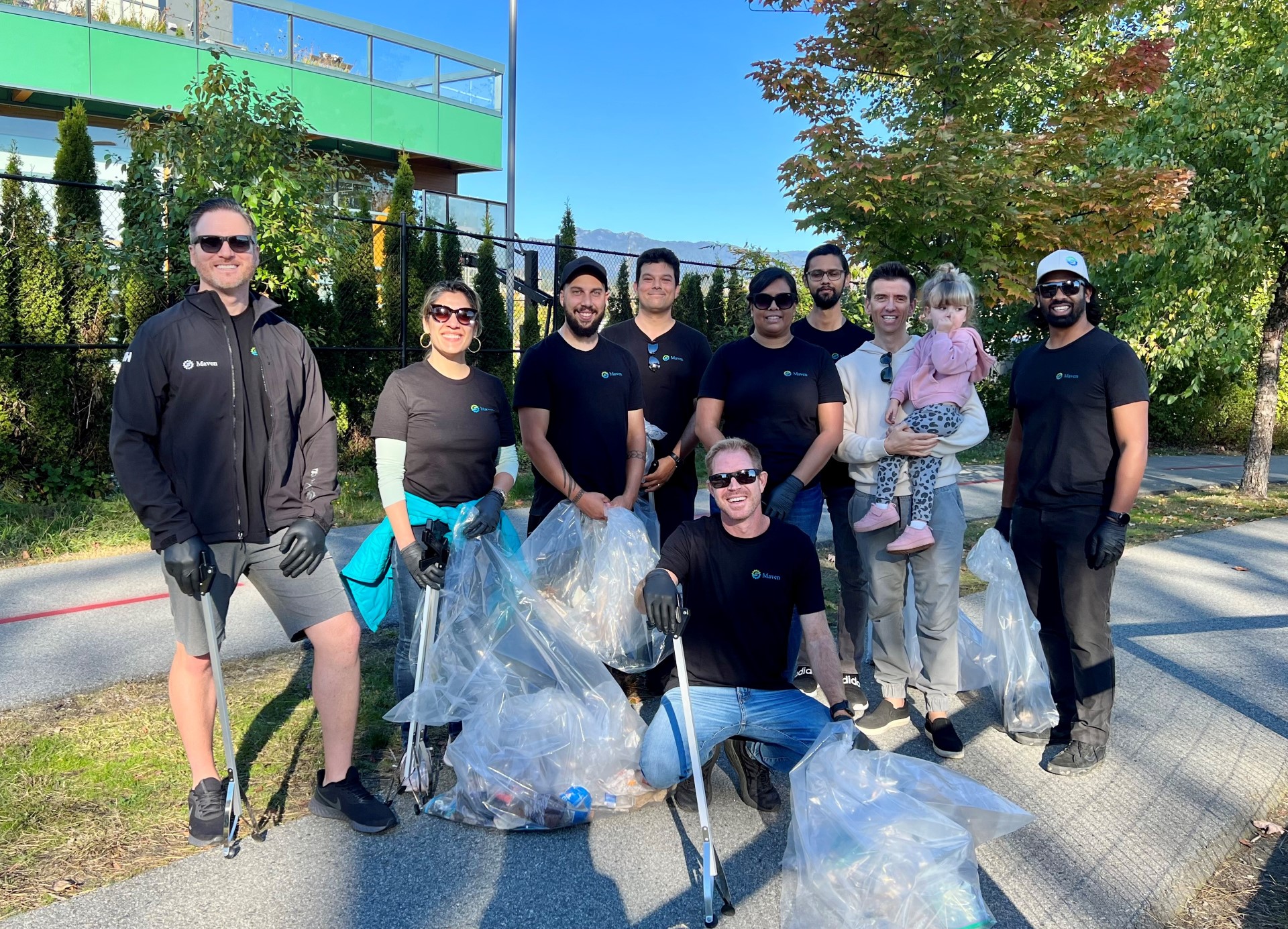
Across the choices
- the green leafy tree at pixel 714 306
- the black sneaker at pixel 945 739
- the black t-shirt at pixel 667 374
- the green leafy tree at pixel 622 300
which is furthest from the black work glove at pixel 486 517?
the green leafy tree at pixel 714 306

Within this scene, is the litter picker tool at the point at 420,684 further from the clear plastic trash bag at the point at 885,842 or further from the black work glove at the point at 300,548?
the clear plastic trash bag at the point at 885,842

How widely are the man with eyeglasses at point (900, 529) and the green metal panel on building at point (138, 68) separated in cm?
1693

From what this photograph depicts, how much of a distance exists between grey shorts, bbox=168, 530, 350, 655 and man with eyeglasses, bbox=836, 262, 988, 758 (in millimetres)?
2172

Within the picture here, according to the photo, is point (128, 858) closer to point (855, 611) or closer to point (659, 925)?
point (659, 925)

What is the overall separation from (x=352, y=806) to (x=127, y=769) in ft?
3.26

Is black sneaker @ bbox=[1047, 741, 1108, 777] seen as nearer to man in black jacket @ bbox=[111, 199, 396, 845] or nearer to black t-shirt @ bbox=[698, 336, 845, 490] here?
black t-shirt @ bbox=[698, 336, 845, 490]

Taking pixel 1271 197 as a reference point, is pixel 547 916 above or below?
below

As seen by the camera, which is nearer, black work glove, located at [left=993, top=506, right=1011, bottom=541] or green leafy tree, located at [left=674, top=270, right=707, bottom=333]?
black work glove, located at [left=993, top=506, right=1011, bottom=541]

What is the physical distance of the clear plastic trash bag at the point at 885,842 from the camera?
7.63ft

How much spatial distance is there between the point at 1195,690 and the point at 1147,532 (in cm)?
469

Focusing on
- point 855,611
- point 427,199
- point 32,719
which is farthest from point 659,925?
point 427,199

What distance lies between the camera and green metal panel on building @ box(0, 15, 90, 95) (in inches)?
631

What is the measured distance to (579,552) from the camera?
3.90m

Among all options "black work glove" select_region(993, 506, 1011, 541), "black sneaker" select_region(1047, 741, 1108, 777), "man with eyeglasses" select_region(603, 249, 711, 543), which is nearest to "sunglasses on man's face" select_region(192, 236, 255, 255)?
"man with eyeglasses" select_region(603, 249, 711, 543)
